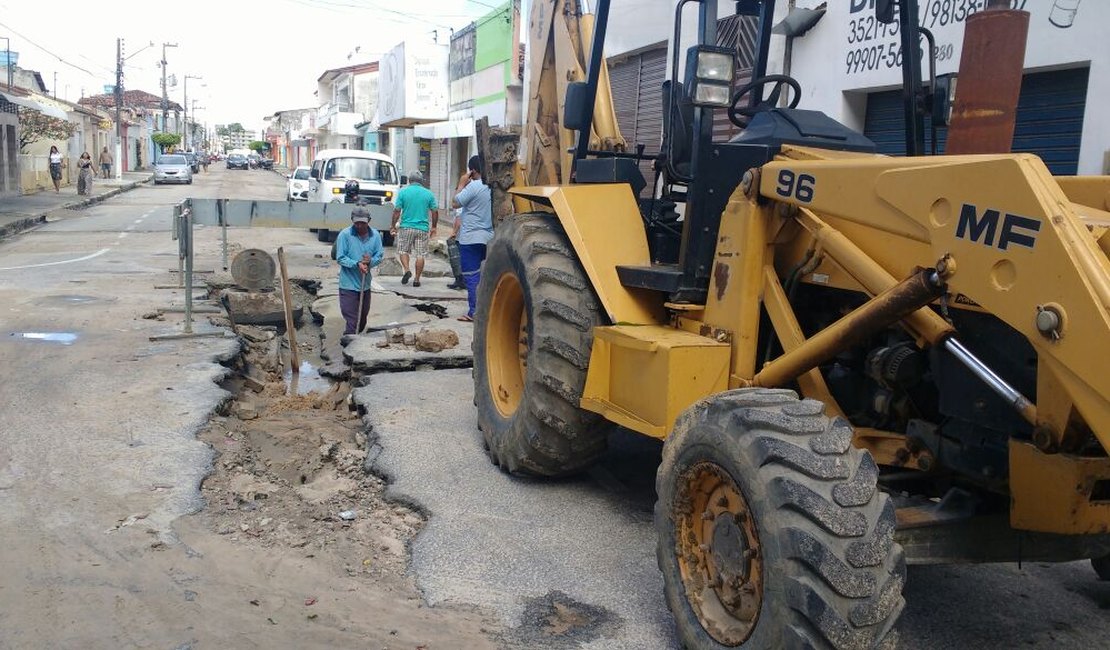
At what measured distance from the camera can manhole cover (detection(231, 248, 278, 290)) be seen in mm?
12789

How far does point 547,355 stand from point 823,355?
1.88m

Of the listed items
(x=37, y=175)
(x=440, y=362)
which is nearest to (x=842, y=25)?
(x=440, y=362)

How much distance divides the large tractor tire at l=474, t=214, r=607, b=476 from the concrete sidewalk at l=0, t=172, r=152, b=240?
19.0m

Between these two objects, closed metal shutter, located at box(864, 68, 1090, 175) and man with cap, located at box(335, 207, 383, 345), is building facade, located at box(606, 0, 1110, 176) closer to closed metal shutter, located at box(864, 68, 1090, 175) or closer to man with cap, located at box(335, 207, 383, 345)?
closed metal shutter, located at box(864, 68, 1090, 175)

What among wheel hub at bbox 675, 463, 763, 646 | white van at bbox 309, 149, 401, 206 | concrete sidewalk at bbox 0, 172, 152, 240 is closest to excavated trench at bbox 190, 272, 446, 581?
wheel hub at bbox 675, 463, 763, 646

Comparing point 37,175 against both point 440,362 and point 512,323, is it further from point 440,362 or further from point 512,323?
point 512,323

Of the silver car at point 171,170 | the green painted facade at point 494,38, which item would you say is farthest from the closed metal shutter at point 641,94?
the silver car at point 171,170

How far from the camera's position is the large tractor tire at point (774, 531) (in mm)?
3010

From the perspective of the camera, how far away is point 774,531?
3.13m

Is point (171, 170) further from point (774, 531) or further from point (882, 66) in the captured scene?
point (774, 531)

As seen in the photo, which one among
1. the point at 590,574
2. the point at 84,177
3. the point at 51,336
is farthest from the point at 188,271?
the point at 84,177

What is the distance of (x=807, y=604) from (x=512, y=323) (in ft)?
12.4

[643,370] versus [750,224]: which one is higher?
[750,224]

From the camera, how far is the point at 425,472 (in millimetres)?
5988
